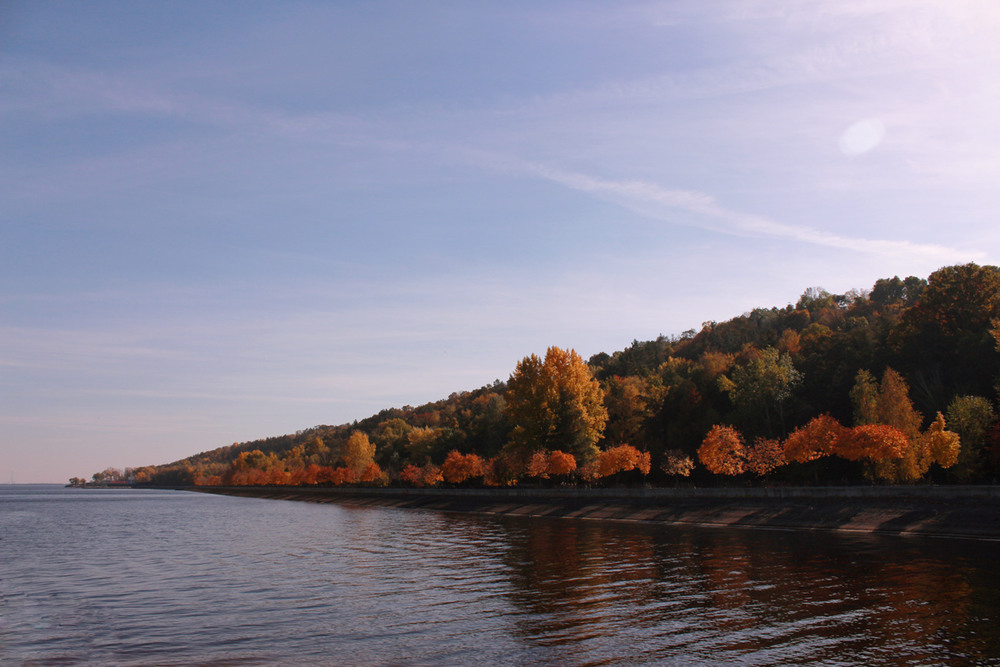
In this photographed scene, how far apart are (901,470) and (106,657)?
73.1 metres

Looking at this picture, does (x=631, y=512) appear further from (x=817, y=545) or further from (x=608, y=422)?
(x=608, y=422)

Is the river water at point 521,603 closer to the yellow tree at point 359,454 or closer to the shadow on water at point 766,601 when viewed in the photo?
the shadow on water at point 766,601

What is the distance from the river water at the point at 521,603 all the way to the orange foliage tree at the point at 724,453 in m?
35.1

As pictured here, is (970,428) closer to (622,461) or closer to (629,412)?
(622,461)

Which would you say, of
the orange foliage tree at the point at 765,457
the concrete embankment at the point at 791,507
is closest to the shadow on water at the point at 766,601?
the concrete embankment at the point at 791,507

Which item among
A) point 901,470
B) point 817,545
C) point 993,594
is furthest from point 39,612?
point 901,470

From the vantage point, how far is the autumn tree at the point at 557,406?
10731 cm

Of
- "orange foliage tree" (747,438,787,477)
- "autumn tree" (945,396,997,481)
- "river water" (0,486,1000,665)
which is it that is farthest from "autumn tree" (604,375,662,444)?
"river water" (0,486,1000,665)

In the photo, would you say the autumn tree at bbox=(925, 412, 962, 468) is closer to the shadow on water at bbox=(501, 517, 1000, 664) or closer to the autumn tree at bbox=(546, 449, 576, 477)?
the shadow on water at bbox=(501, 517, 1000, 664)

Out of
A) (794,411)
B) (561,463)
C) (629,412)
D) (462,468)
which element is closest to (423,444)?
(462,468)

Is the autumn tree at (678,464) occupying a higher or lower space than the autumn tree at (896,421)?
lower

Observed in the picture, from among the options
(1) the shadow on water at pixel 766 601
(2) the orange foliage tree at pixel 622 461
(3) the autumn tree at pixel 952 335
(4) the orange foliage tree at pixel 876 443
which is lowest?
(1) the shadow on water at pixel 766 601

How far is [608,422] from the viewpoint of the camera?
12244 cm

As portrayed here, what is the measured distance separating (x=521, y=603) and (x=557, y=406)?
261 feet
